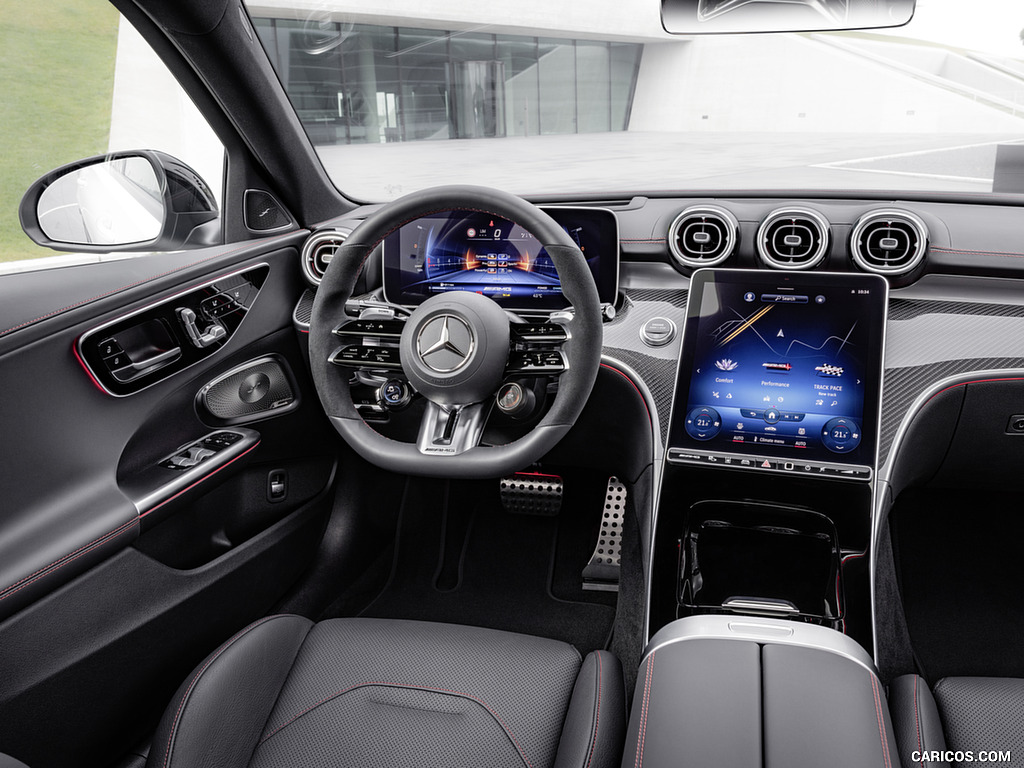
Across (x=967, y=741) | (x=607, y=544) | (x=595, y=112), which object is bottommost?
(x=607, y=544)

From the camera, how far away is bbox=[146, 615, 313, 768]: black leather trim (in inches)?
43.1

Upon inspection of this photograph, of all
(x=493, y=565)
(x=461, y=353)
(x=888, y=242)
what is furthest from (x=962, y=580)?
(x=461, y=353)

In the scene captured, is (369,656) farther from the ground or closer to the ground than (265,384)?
closer to the ground

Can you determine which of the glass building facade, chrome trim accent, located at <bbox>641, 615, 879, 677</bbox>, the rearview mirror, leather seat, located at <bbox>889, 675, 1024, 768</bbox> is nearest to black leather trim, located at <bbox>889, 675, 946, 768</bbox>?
leather seat, located at <bbox>889, 675, 1024, 768</bbox>

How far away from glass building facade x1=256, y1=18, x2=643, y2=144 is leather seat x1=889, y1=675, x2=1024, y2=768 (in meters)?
2.20

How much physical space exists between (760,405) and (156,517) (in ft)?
4.49

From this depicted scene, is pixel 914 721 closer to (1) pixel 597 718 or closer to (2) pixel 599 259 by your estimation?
(1) pixel 597 718

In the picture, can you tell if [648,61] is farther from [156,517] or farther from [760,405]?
[156,517]

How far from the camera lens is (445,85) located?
126 inches

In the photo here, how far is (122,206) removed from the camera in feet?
6.58

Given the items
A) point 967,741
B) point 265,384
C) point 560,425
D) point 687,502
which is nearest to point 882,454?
point 687,502

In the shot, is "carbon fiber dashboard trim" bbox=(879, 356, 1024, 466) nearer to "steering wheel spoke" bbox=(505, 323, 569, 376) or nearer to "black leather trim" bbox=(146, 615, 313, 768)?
"steering wheel spoke" bbox=(505, 323, 569, 376)

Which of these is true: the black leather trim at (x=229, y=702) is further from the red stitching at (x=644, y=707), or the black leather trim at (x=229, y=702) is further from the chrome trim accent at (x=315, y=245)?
the chrome trim accent at (x=315, y=245)

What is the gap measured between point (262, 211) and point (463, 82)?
5.05ft
